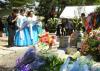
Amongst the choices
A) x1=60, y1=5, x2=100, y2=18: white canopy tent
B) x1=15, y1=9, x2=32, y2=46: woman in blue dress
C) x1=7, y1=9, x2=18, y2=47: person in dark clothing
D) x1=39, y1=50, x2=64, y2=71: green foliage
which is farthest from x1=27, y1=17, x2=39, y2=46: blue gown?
x1=60, y1=5, x2=100, y2=18: white canopy tent

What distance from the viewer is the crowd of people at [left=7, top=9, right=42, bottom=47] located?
1320cm

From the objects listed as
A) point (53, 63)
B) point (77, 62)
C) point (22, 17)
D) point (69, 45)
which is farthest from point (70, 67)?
point (22, 17)

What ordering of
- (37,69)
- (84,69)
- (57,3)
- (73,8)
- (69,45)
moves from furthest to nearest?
(57,3), (73,8), (69,45), (37,69), (84,69)

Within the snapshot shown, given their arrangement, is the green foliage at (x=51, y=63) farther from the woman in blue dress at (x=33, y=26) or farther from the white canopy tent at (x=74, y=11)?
the white canopy tent at (x=74, y=11)

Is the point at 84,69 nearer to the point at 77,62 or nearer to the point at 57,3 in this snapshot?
the point at 77,62

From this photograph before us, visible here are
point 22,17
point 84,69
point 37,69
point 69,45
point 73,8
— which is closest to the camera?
point 84,69

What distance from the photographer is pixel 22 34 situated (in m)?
13.6

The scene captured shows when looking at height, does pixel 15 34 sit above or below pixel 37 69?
below

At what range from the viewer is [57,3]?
34500 mm

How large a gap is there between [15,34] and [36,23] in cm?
105

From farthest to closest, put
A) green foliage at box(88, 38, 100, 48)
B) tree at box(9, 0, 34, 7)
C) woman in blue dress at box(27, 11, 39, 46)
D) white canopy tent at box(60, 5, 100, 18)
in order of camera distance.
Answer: tree at box(9, 0, 34, 7)
white canopy tent at box(60, 5, 100, 18)
woman in blue dress at box(27, 11, 39, 46)
green foliage at box(88, 38, 100, 48)

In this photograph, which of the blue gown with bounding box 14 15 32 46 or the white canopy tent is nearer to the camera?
the blue gown with bounding box 14 15 32 46

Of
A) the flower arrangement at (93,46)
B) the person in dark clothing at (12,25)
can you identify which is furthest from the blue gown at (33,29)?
the flower arrangement at (93,46)

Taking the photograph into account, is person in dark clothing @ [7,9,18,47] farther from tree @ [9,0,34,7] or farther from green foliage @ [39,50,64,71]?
tree @ [9,0,34,7]
